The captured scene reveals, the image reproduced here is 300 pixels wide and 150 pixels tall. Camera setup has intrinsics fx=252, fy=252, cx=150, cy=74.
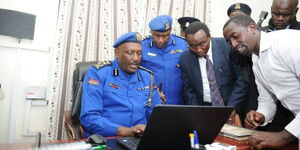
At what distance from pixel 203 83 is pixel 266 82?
0.57 metres

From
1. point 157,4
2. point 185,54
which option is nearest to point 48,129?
point 185,54

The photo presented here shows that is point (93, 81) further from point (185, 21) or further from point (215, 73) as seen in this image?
point (185, 21)

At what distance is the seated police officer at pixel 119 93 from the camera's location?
1551mm

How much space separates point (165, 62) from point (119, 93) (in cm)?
64

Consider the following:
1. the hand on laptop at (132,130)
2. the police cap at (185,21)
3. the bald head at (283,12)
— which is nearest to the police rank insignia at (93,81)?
the hand on laptop at (132,130)

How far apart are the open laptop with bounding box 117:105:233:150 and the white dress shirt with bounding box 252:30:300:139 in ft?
1.41

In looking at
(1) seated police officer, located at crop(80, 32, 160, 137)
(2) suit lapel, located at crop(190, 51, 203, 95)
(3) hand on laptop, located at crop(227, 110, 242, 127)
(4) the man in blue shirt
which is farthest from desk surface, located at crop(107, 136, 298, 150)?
(4) the man in blue shirt

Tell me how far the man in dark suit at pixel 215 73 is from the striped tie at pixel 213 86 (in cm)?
2

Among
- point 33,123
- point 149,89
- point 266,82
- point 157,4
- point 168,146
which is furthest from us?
point 157,4

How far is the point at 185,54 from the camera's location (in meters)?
2.04

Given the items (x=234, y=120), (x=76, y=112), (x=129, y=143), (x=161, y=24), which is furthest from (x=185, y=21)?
(x=129, y=143)

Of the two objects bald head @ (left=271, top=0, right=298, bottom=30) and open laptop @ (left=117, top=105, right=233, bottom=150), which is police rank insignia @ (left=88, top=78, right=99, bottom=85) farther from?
bald head @ (left=271, top=0, right=298, bottom=30)

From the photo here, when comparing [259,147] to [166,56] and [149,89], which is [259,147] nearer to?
[149,89]

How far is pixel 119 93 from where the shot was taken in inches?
64.6
